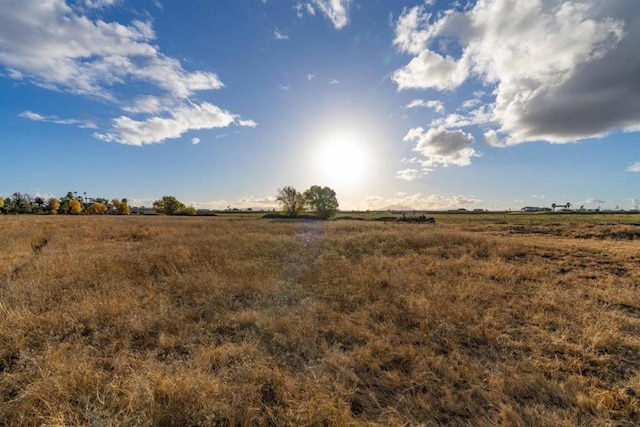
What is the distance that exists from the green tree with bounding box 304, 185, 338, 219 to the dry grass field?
75898 millimetres

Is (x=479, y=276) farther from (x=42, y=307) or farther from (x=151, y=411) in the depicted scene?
(x=42, y=307)

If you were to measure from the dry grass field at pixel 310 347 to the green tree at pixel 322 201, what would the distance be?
7590cm

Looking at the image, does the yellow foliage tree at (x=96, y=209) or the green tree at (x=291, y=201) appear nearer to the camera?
the green tree at (x=291, y=201)

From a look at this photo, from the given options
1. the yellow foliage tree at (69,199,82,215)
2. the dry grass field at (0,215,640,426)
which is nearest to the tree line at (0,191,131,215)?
the yellow foliage tree at (69,199,82,215)

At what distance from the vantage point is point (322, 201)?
85.5 m

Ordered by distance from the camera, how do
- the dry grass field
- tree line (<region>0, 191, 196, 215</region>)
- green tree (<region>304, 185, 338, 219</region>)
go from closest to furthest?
the dry grass field
green tree (<region>304, 185, 338, 219</region>)
tree line (<region>0, 191, 196, 215</region>)

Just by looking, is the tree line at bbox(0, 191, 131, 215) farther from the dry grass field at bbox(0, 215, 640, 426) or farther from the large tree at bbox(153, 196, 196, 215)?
the dry grass field at bbox(0, 215, 640, 426)

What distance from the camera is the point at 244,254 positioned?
12383mm

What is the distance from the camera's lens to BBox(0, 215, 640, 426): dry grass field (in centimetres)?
324

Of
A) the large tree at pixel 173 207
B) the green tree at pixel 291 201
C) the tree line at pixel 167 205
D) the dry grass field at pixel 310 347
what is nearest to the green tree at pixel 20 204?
the tree line at pixel 167 205

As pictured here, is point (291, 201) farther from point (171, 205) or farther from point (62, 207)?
point (62, 207)

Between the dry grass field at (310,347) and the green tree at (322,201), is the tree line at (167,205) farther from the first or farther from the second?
the dry grass field at (310,347)

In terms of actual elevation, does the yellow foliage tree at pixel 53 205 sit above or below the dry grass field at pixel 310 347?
above

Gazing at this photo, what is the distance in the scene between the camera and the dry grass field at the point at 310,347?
3.24 meters
